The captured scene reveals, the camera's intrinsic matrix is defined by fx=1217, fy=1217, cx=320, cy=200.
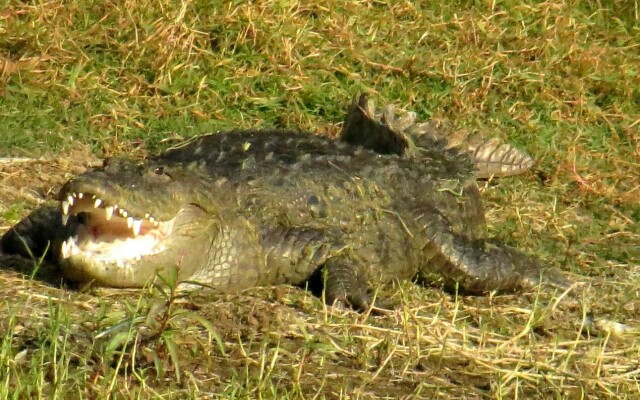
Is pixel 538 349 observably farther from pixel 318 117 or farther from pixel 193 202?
pixel 318 117

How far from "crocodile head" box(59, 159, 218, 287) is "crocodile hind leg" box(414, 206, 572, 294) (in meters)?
1.23

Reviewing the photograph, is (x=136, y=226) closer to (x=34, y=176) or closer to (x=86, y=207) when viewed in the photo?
(x=86, y=207)

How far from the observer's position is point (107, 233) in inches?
189

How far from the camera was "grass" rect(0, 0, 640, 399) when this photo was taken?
13.3 ft

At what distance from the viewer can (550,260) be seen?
19.9 feet

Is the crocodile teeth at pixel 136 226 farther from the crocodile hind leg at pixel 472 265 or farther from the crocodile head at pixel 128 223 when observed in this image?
the crocodile hind leg at pixel 472 265

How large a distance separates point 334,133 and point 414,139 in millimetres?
792

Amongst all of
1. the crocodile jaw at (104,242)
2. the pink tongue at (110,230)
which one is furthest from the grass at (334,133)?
the pink tongue at (110,230)

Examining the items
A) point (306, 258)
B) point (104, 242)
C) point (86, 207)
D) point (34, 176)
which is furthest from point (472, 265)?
point (34, 176)

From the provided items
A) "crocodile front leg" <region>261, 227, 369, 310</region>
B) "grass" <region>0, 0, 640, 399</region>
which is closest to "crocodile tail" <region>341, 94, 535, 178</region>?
"grass" <region>0, 0, 640, 399</region>

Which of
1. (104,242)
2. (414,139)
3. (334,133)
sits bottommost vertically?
(334,133)

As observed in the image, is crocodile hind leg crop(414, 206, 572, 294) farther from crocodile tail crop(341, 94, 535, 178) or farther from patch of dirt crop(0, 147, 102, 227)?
patch of dirt crop(0, 147, 102, 227)

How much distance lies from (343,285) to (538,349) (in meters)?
0.95

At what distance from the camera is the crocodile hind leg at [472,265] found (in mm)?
5711
